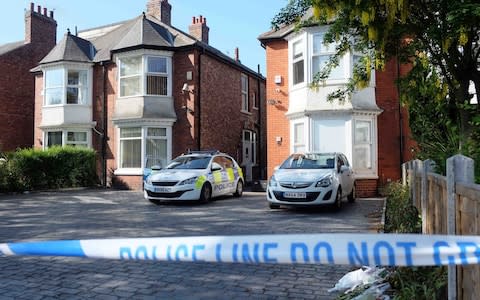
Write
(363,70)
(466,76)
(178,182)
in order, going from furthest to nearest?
(178,182) → (363,70) → (466,76)

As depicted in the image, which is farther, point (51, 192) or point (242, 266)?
point (51, 192)

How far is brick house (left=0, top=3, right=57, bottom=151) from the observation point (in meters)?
24.3

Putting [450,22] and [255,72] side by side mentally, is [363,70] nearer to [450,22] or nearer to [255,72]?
[450,22]

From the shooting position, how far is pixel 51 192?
17.5m

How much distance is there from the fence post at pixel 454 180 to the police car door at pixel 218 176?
10.6 meters

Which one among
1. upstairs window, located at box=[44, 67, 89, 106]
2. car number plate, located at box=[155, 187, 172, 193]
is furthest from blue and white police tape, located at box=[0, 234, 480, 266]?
upstairs window, located at box=[44, 67, 89, 106]

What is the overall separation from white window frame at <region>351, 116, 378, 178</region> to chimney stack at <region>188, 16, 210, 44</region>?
44.0 feet

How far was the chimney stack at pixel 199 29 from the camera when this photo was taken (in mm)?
25737

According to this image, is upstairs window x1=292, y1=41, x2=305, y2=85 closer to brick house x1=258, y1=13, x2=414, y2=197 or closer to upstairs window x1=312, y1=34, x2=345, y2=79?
brick house x1=258, y1=13, x2=414, y2=197

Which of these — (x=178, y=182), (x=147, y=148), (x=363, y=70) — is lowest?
(x=178, y=182)

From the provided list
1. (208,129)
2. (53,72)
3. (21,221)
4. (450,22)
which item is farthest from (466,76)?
(53,72)

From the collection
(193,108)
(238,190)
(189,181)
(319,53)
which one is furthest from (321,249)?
(193,108)

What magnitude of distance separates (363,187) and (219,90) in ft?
30.5

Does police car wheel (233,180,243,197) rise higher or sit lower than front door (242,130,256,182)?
lower
